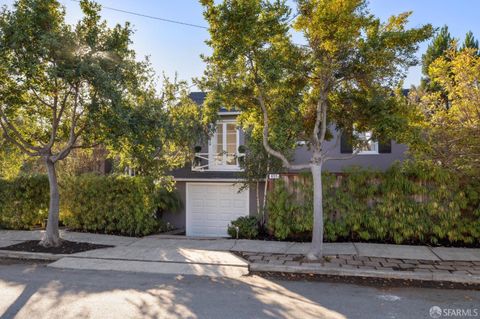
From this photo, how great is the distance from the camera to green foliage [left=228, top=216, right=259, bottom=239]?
1240 centimetres

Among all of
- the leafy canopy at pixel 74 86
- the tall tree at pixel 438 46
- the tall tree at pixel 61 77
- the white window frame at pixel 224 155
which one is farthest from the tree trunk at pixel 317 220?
the tall tree at pixel 438 46

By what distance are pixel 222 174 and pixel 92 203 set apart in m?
4.77

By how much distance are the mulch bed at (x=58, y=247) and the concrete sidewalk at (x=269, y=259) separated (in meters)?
0.35

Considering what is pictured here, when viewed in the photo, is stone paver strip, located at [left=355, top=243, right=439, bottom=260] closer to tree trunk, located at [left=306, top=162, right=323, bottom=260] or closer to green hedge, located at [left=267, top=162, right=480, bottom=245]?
green hedge, located at [left=267, top=162, right=480, bottom=245]

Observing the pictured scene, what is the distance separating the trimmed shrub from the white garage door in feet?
6.46

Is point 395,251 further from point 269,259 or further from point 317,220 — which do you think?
point 269,259

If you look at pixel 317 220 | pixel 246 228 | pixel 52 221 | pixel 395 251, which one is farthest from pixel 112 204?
pixel 395 251

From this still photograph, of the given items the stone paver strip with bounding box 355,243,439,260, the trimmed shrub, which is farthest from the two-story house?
the stone paver strip with bounding box 355,243,439,260

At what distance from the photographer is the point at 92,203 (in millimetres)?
13672

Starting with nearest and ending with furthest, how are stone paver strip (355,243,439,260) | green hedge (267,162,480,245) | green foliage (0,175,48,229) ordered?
stone paver strip (355,243,439,260), green hedge (267,162,480,245), green foliage (0,175,48,229)

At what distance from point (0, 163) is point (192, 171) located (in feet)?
21.3

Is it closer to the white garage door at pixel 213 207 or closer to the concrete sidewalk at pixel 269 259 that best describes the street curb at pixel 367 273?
the concrete sidewalk at pixel 269 259

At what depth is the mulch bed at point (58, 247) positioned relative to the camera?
10422 mm

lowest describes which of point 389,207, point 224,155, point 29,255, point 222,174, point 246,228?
point 29,255
